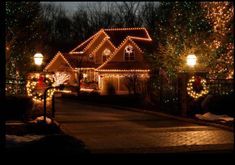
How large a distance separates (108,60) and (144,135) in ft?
102

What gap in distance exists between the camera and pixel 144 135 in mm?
13703

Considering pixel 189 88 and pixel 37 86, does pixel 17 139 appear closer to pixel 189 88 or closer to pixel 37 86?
pixel 37 86

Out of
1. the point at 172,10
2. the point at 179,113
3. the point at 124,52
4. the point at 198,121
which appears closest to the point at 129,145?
the point at 198,121

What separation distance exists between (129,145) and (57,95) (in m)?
27.5

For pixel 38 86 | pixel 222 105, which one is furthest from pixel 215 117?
pixel 38 86

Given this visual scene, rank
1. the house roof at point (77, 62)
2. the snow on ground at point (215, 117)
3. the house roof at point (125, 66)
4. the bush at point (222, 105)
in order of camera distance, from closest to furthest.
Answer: the snow on ground at point (215, 117) < the bush at point (222, 105) < the house roof at point (125, 66) < the house roof at point (77, 62)

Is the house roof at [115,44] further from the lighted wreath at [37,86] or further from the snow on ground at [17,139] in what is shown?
the snow on ground at [17,139]

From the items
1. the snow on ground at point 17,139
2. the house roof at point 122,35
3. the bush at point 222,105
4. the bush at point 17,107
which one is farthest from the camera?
the house roof at point 122,35

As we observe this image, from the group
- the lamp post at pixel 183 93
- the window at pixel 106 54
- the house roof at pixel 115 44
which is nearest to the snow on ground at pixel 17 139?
the lamp post at pixel 183 93

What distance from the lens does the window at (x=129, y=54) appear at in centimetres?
4432

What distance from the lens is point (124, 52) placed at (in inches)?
1757

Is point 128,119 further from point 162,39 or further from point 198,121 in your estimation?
point 162,39

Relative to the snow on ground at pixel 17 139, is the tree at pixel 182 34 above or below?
above

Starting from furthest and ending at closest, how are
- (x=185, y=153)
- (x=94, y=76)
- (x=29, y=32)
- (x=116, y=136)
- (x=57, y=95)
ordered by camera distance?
(x=94, y=76)
(x=57, y=95)
(x=29, y=32)
(x=116, y=136)
(x=185, y=153)
